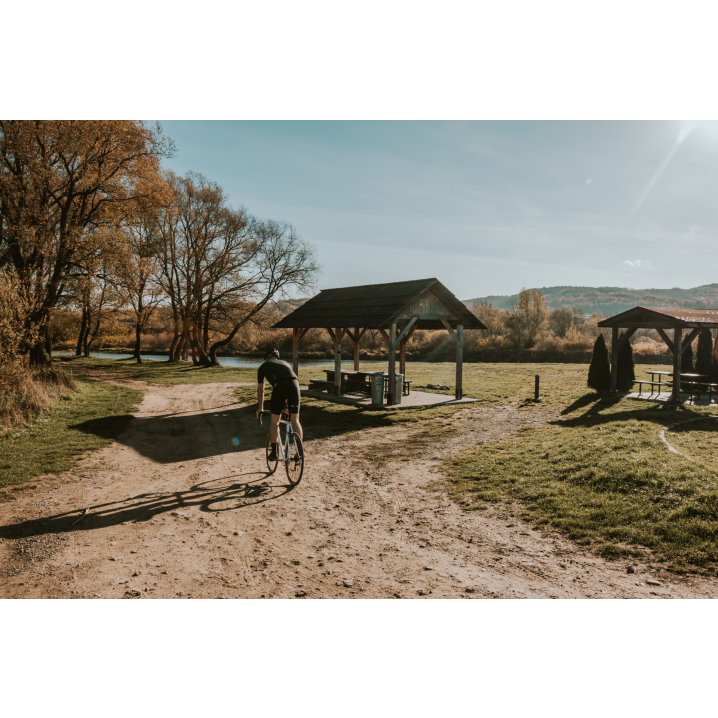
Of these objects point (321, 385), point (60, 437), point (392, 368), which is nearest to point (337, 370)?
point (321, 385)

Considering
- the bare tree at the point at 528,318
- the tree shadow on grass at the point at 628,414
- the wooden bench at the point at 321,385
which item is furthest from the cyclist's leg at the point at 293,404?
the bare tree at the point at 528,318

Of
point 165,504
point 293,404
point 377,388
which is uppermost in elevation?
point 293,404

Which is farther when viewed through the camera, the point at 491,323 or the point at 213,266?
the point at 491,323

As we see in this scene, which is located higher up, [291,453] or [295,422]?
[295,422]

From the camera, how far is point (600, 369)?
18578 mm

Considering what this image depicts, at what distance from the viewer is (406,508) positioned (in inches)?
264

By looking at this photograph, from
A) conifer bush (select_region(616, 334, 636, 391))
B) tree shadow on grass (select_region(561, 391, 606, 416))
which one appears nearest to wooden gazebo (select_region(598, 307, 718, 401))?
conifer bush (select_region(616, 334, 636, 391))

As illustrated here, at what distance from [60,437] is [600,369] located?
59.1 ft

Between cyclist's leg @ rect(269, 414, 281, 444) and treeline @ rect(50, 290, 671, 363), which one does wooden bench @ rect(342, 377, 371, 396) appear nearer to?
cyclist's leg @ rect(269, 414, 281, 444)

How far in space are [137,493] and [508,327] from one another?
5304 cm

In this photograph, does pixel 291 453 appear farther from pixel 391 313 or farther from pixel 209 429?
pixel 391 313

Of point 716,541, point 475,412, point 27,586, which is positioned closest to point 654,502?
point 716,541

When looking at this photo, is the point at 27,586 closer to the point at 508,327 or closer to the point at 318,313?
the point at 318,313

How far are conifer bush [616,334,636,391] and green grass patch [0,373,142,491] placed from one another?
17.6 metres
